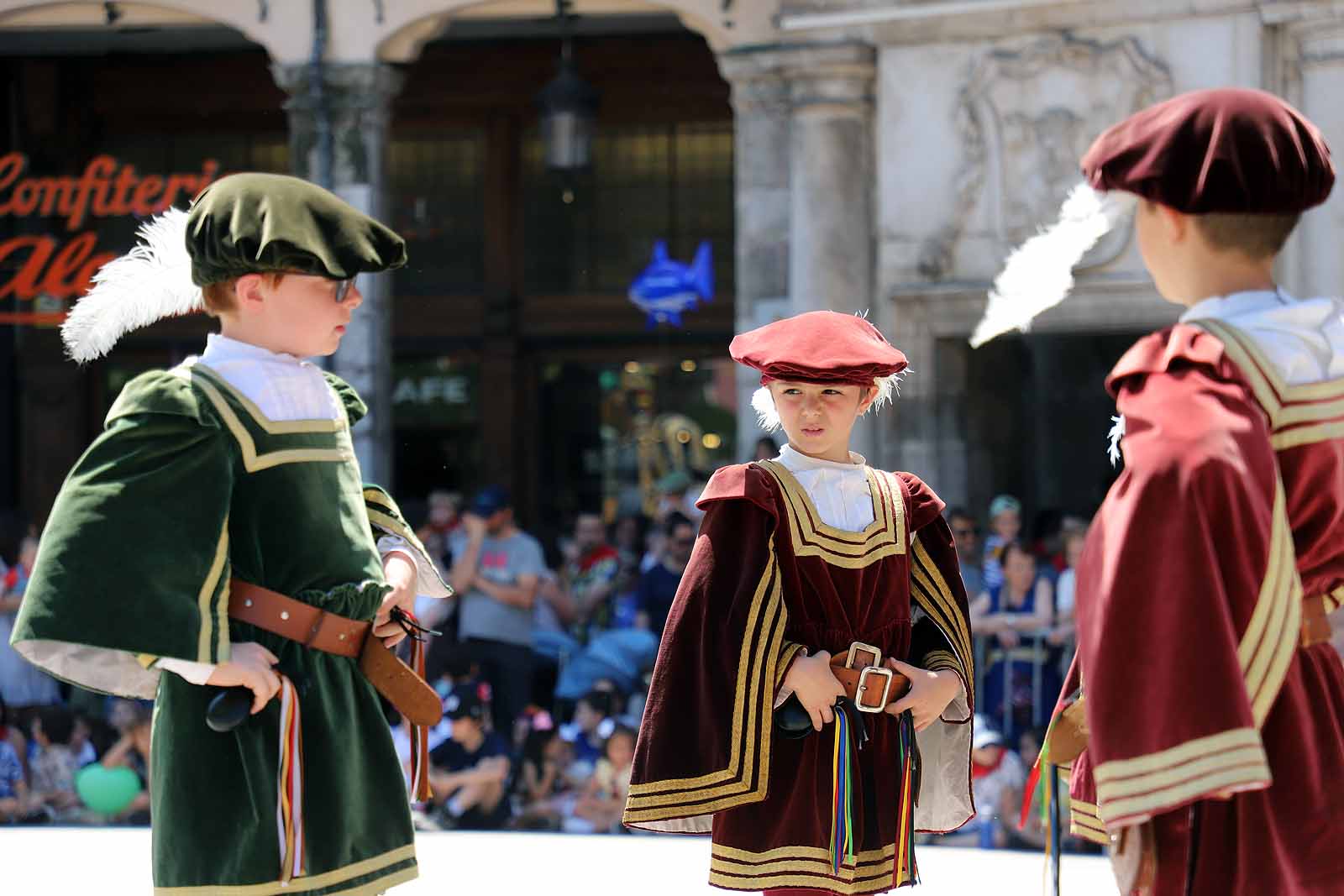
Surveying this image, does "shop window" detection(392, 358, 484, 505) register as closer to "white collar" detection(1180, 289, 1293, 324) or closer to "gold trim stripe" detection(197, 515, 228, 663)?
"gold trim stripe" detection(197, 515, 228, 663)

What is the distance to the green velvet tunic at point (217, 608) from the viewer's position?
3184mm

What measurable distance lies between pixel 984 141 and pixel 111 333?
5698 millimetres

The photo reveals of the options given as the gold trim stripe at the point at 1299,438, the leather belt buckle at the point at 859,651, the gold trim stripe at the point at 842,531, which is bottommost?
the leather belt buckle at the point at 859,651

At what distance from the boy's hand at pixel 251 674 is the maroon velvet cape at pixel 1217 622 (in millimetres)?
1410

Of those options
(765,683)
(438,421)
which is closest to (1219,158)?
(765,683)

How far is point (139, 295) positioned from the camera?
3652mm

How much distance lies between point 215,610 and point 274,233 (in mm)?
671

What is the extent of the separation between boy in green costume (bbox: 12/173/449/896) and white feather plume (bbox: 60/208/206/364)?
4 cm

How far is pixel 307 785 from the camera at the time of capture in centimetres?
332

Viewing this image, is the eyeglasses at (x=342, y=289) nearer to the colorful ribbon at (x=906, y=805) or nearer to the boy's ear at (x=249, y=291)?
the boy's ear at (x=249, y=291)

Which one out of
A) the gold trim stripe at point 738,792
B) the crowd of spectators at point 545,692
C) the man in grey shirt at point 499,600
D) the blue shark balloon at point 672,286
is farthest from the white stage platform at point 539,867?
the blue shark balloon at point 672,286

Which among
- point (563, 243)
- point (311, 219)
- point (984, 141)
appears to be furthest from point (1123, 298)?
point (311, 219)

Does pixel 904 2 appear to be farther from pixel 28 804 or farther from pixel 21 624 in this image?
pixel 21 624

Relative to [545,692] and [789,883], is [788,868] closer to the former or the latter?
[789,883]
